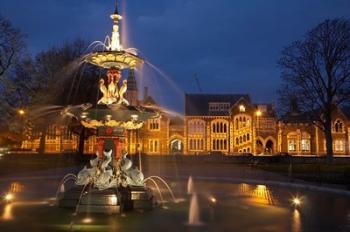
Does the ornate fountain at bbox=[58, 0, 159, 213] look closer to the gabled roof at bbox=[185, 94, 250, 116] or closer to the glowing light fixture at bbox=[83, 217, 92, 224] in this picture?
the glowing light fixture at bbox=[83, 217, 92, 224]

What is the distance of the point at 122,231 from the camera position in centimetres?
1092

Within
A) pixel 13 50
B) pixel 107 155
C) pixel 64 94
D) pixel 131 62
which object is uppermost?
pixel 13 50

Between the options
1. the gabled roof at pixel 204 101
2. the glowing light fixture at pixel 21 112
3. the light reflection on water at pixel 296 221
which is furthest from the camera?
the gabled roof at pixel 204 101

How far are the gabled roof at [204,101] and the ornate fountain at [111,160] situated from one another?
64920mm

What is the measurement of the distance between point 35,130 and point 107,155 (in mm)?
40503

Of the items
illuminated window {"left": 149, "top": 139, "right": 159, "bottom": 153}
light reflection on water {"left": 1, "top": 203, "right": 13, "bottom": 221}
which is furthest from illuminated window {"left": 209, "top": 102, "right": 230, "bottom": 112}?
light reflection on water {"left": 1, "top": 203, "right": 13, "bottom": 221}

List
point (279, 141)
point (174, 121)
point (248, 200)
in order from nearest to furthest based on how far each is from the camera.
→ 1. point (248, 200)
2. point (279, 141)
3. point (174, 121)

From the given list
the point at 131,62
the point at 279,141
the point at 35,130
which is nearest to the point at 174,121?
the point at 279,141

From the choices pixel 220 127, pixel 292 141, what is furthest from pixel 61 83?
pixel 292 141

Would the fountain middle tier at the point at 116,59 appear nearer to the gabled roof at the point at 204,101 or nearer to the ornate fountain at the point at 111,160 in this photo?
the ornate fountain at the point at 111,160

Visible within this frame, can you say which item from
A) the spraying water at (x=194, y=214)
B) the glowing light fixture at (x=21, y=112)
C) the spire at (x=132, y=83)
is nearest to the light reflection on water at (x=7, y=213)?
the spraying water at (x=194, y=214)

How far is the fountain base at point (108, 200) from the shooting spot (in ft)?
46.3

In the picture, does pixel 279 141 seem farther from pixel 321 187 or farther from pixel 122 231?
pixel 122 231

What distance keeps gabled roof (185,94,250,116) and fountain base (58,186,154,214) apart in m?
66.4
